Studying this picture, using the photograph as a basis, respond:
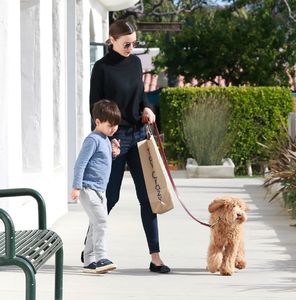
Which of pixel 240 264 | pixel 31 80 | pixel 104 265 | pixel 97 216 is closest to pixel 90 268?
pixel 104 265

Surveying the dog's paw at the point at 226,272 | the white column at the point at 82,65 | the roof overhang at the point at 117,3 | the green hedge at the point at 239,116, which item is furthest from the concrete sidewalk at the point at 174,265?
the green hedge at the point at 239,116

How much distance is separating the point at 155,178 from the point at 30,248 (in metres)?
3.26

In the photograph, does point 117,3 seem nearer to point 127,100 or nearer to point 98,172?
point 127,100

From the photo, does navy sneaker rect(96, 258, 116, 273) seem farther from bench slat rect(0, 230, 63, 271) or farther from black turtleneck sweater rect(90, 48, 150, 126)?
bench slat rect(0, 230, 63, 271)

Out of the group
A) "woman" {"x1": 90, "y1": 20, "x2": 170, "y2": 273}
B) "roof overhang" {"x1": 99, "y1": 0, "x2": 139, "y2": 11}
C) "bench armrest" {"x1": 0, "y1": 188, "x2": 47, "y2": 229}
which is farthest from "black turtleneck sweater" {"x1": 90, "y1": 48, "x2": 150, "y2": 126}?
"roof overhang" {"x1": 99, "y1": 0, "x2": 139, "y2": 11}

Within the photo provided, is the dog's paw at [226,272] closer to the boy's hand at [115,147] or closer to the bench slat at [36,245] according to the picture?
the boy's hand at [115,147]

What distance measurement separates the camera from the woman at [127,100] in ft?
30.7

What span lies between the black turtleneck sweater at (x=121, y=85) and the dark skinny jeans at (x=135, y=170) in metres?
0.10

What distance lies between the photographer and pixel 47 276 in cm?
906

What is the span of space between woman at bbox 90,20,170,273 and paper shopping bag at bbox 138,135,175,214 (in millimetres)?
60

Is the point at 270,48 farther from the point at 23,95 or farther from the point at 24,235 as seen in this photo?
the point at 24,235

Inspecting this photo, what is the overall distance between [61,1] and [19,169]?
4202mm

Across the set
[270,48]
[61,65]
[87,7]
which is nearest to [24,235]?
[61,65]

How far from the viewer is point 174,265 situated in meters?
9.76
